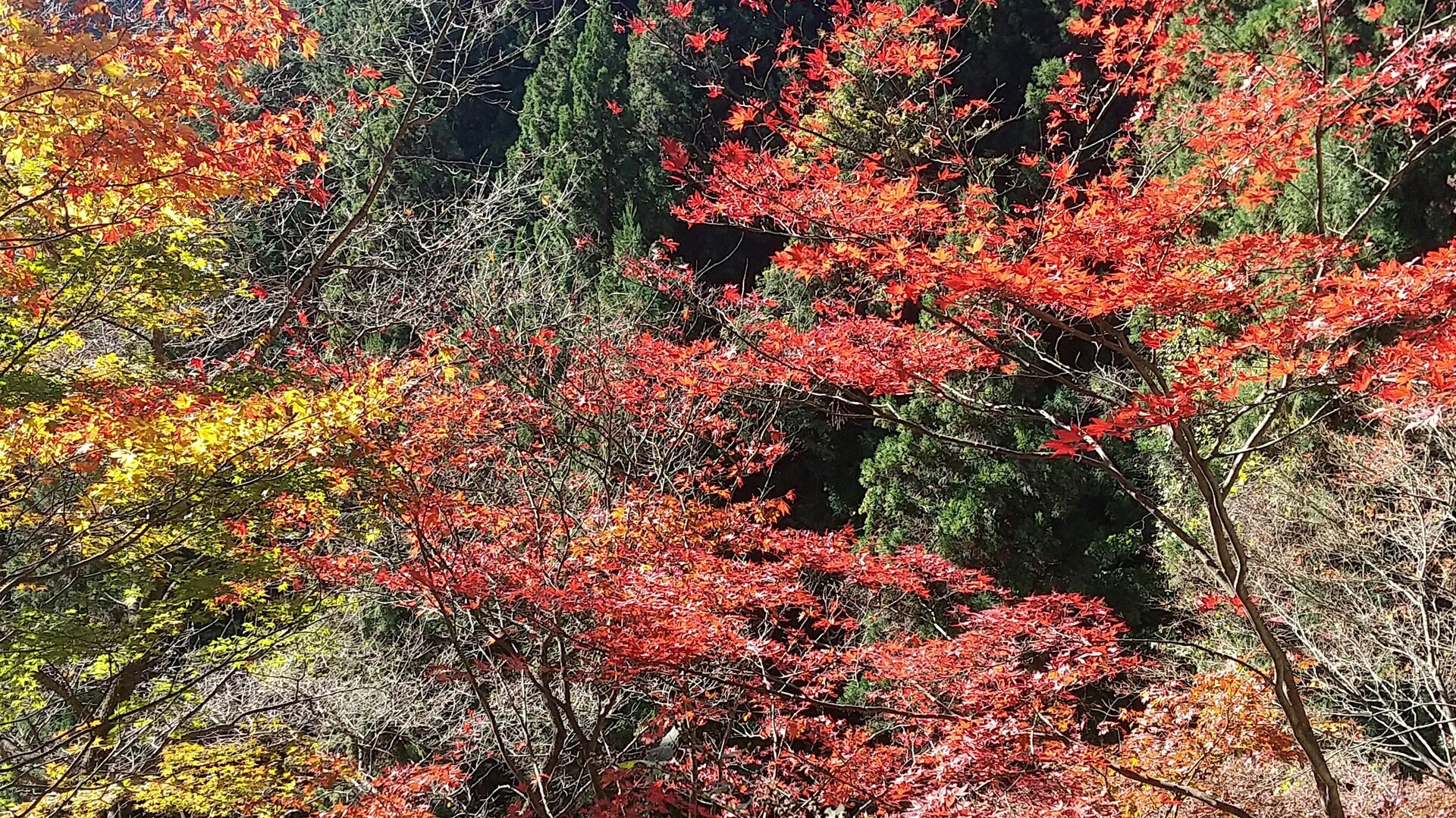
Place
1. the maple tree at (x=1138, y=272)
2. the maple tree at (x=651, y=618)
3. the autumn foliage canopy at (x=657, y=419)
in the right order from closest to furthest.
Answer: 1. the maple tree at (x=1138, y=272)
2. the autumn foliage canopy at (x=657, y=419)
3. the maple tree at (x=651, y=618)

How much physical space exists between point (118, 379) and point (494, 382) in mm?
3593

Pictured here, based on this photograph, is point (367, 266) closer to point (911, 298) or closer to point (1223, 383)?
Answer: point (911, 298)

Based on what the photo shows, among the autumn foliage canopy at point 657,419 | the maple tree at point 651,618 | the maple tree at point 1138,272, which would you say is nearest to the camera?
the maple tree at point 1138,272

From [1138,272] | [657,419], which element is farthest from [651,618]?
[657,419]

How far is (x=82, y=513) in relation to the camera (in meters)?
4.23

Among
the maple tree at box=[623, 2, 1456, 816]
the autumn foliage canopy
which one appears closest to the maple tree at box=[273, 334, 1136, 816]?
the autumn foliage canopy

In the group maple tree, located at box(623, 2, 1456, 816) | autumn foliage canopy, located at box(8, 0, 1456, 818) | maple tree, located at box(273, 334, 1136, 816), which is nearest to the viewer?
maple tree, located at box(623, 2, 1456, 816)

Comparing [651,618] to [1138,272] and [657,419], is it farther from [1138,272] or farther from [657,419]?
[657,419]

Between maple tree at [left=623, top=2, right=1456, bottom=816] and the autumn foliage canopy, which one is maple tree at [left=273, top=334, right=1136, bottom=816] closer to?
the autumn foliage canopy

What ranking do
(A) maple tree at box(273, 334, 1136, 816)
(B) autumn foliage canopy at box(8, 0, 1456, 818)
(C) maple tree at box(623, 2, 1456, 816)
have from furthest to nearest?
(A) maple tree at box(273, 334, 1136, 816) → (B) autumn foliage canopy at box(8, 0, 1456, 818) → (C) maple tree at box(623, 2, 1456, 816)

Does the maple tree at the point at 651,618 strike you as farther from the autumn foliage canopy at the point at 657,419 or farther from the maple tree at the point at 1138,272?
the maple tree at the point at 1138,272

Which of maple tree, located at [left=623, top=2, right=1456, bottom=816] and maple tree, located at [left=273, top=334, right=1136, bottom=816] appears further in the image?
maple tree, located at [left=273, top=334, right=1136, bottom=816]

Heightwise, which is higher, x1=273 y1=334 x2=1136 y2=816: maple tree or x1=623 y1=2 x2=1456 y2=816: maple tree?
x1=623 y1=2 x2=1456 y2=816: maple tree

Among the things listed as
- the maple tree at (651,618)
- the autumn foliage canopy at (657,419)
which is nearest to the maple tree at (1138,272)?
the autumn foliage canopy at (657,419)
